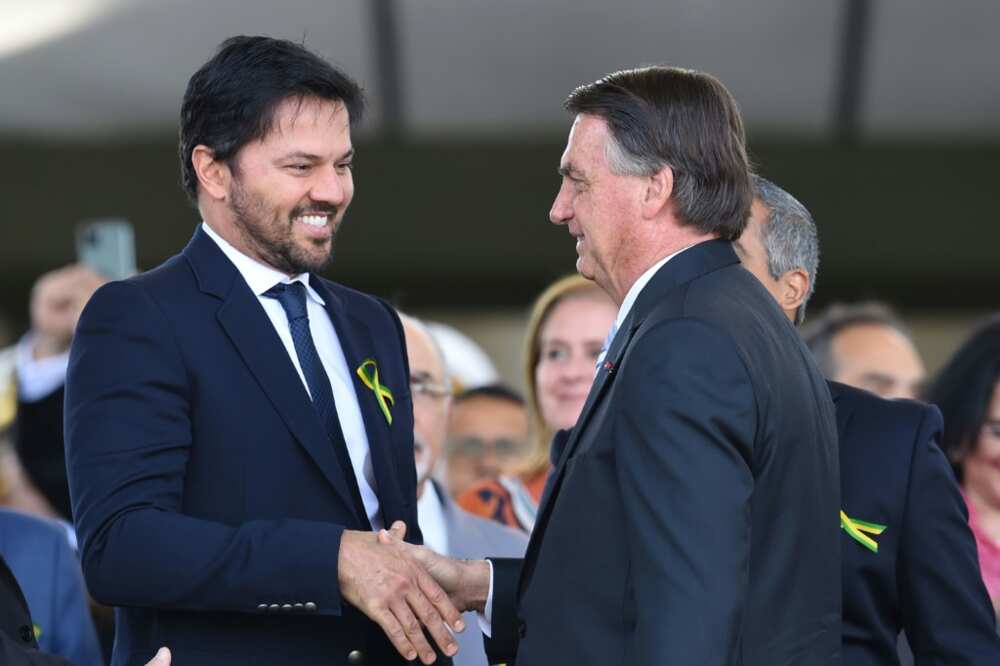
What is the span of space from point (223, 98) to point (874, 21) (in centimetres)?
554

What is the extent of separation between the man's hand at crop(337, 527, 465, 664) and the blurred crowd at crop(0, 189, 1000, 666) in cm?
53

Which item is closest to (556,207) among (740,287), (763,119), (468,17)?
(740,287)

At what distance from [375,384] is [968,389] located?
174 centimetres

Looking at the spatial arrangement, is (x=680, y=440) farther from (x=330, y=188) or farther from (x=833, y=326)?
(x=833, y=326)

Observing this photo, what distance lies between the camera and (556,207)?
2.34 meters

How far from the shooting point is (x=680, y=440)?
196 centimetres

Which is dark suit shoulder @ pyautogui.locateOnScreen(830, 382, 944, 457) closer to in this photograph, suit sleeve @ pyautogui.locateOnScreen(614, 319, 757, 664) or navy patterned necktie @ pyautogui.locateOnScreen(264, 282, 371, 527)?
suit sleeve @ pyautogui.locateOnScreen(614, 319, 757, 664)

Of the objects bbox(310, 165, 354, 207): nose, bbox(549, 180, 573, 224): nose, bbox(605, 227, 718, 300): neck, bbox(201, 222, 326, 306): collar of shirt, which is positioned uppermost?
bbox(310, 165, 354, 207): nose

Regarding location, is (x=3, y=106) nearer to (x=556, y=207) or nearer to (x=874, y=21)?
(x=874, y=21)

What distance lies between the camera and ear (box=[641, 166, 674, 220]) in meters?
2.20

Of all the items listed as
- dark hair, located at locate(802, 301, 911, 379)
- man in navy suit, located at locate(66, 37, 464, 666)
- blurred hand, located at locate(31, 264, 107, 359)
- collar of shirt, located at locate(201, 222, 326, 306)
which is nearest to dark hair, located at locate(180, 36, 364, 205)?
A: man in navy suit, located at locate(66, 37, 464, 666)

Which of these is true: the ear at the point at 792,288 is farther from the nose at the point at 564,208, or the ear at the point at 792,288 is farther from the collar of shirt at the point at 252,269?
the collar of shirt at the point at 252,269

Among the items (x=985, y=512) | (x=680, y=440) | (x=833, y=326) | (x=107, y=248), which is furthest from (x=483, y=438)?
(x=680, y=440)

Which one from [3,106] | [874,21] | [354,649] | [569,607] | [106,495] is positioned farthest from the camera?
[3,106]
